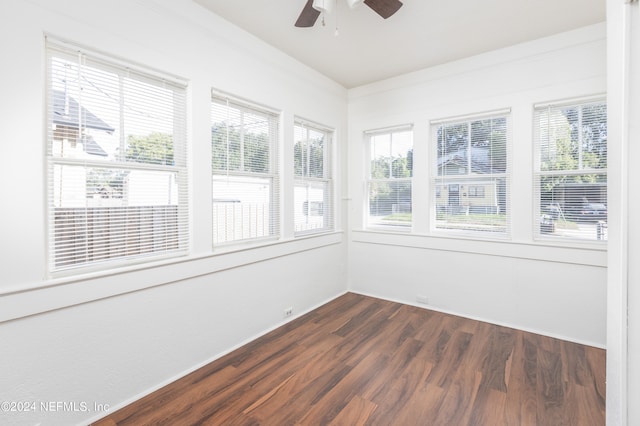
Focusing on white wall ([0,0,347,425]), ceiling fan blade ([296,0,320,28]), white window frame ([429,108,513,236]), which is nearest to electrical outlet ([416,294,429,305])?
white window frame ([429,108,513,236])

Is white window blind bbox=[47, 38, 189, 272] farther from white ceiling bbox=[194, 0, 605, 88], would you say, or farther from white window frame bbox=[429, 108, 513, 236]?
white window frame bbox=[429, 108, 513, 236]

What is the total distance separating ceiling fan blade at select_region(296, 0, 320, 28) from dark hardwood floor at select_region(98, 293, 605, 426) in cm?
273

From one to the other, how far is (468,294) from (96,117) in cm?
386

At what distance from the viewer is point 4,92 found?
1.51 meters

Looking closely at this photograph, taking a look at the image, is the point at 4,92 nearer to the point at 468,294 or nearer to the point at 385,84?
the point at 385,84

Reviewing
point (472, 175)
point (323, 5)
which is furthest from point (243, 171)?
point (472, 175)

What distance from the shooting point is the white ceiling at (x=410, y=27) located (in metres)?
2.37

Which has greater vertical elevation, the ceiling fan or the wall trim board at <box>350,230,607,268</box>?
the ceiling fan

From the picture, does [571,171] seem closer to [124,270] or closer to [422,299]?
[422,299]

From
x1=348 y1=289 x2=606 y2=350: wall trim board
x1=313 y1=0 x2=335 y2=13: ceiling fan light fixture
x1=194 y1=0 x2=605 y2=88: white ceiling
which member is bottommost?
x1=348 y1=289 x2=606 y2=350: wall trim board

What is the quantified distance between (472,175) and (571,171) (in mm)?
864

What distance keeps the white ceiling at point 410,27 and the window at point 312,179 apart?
2.81 ft

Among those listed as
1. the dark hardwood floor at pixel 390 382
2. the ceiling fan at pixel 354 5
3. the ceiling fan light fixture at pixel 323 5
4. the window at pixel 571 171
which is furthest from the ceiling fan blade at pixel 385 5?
the dark hardwood floor at pixel 390 382

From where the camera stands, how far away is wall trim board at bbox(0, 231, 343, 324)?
5.11 feet
